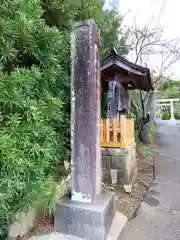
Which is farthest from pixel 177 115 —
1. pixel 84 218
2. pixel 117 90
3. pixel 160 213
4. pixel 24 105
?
pixel 24 105

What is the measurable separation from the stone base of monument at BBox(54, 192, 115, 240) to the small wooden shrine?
6.15 ft

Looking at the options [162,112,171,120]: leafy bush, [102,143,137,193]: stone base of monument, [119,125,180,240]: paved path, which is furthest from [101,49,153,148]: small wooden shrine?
[162,112,171,120]: leafy bush

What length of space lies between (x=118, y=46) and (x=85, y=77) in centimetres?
587

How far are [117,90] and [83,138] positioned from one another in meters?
2.58

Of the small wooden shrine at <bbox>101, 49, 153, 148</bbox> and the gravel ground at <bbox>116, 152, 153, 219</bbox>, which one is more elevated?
the small wooden shrine at <bbox>101, 49, 153, 148</bbox>

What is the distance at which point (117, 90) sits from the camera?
502 centimetres

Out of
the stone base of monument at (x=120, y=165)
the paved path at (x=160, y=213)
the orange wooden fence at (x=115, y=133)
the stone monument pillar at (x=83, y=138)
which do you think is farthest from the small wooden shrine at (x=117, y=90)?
the stone monument pillar at (x=83, y=138)

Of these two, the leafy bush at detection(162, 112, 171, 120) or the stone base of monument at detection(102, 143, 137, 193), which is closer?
the stone base of monument at detection(102, 143, 137, 193)

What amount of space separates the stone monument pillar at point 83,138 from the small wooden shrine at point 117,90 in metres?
1.82

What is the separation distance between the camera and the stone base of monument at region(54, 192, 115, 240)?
260cm

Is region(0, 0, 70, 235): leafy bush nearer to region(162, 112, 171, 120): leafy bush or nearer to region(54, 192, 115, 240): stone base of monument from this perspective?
region(54, 192, 115, 240): stone base of monument

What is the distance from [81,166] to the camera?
277 cm

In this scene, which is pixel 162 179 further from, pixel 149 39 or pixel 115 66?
pixel 149 39

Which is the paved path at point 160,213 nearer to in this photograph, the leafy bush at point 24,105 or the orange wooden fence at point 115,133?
the orange wooden fence at point 115,133
